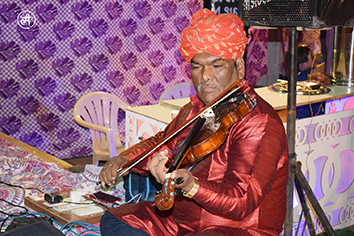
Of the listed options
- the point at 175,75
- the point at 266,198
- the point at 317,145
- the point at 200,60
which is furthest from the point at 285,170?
the point at 175,75

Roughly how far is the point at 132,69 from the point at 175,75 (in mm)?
699

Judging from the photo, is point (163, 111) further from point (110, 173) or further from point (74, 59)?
point (74, 59)

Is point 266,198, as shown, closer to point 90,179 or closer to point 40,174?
point 90,179

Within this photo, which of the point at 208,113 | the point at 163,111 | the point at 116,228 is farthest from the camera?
the point at 163,111

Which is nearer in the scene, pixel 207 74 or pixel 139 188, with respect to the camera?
pixel 207 74

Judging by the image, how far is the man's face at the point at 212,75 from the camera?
1.76 m

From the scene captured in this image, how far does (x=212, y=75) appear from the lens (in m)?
1.76

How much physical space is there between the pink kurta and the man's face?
0.09m

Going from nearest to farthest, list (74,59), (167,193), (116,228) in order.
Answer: (167,193) < (116,228) < (74,59)

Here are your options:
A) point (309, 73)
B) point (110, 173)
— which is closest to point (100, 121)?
point (309, 73)

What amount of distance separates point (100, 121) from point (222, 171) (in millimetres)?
2920

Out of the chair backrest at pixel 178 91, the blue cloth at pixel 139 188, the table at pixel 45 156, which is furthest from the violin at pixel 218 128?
the chair backrest at pixel 178 91

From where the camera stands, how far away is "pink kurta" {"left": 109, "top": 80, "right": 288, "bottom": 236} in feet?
5.02

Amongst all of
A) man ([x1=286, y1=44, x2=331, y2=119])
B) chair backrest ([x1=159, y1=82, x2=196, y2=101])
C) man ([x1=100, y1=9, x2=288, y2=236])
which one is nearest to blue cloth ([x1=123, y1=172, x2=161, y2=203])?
man ([x1=100, y1=9, x2=288, y2=236])
